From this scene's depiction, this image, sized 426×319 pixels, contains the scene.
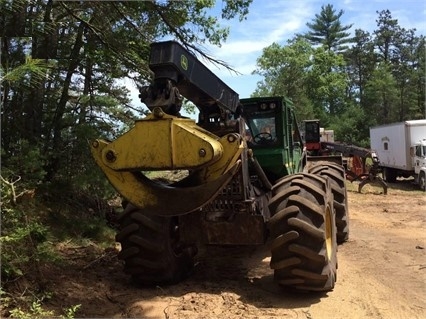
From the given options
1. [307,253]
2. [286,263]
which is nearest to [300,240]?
[307,253]

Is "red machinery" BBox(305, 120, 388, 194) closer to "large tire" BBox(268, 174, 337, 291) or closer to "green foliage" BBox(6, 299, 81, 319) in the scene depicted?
"large tire" BBox(268, 174, 337, 291)

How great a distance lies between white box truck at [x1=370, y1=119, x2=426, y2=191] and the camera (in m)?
20.6

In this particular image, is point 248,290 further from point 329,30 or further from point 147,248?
point 329,30

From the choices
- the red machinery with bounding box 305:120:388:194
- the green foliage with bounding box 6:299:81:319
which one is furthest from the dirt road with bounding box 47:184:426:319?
the red machinery with bounding box 305:120:388:194

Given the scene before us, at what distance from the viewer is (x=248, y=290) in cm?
579

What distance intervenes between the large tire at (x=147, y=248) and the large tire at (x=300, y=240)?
4.35ft

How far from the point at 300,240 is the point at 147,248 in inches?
72.8

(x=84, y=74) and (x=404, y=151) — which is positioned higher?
(x=84, y=74)

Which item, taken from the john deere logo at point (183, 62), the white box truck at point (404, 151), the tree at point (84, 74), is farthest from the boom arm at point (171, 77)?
the white box truck at point (404, 151)

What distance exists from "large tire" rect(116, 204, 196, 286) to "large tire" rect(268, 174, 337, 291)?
1326mm

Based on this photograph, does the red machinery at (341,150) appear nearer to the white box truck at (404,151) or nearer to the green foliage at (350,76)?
the white box truck at (404,151)

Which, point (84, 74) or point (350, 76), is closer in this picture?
point (84, 74)

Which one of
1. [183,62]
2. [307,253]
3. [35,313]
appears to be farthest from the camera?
[307,253]

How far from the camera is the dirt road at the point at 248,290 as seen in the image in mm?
5090
